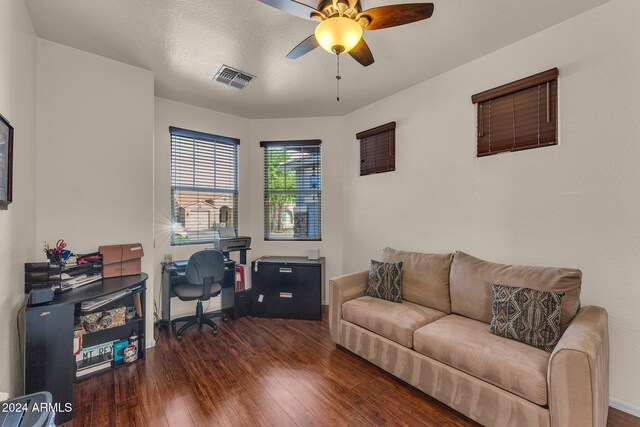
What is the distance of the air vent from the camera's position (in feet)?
9.34

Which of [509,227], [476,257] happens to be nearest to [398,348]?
[476,257]

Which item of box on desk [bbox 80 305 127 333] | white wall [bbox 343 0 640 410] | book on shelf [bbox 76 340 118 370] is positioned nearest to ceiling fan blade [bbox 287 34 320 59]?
white wall [bbox 343 0 640 410]

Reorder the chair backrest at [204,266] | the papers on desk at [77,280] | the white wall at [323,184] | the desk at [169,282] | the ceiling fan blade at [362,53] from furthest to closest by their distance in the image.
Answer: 1. the white wall at [323,184]
2. the desk at [169,282]
3. the chair backrest at [204,266]
4. the papers on desk at [77,280]
5. the ceiling fan blade at [362,53]

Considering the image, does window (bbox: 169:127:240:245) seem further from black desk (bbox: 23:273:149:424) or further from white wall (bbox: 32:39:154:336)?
black desk (bbox: 23:273:149:424)

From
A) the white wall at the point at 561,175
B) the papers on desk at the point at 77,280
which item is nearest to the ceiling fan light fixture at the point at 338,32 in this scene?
the white wall at the point at 561,175

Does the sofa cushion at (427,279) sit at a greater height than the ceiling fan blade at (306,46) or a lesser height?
lesser

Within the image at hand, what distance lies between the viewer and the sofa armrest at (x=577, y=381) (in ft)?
4.54

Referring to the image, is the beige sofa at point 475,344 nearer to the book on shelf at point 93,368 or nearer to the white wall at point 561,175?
the white wall at point 561,175

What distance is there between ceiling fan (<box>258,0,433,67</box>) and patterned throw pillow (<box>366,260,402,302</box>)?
6.83 ft

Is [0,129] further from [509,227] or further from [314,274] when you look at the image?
[509,227]

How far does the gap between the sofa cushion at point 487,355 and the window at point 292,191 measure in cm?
239

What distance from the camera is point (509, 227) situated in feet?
8.04

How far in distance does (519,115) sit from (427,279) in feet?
5.46

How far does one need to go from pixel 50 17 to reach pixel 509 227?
13.3ft
